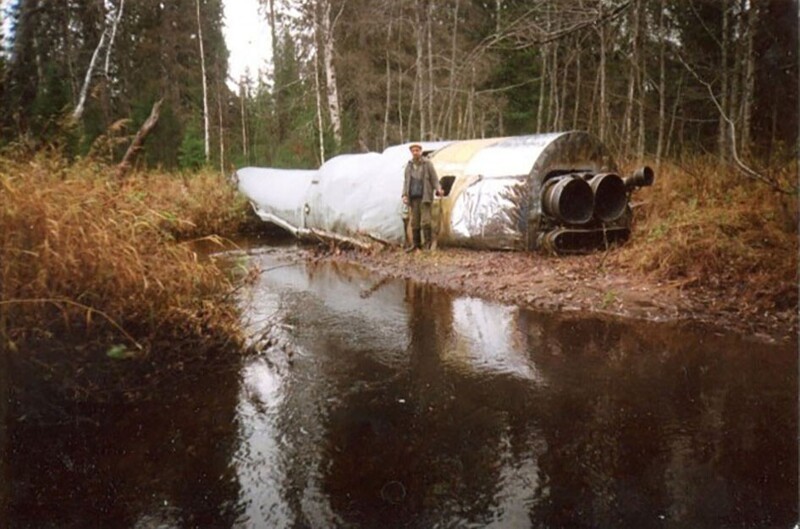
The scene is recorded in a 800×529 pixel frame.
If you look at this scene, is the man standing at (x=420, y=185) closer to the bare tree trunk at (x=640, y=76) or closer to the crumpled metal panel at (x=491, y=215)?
the crumpled metal panel at (x=491, y=215)

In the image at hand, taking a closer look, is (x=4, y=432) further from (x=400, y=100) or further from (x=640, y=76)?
(x=400, y=100)

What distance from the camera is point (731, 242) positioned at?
6.33 m

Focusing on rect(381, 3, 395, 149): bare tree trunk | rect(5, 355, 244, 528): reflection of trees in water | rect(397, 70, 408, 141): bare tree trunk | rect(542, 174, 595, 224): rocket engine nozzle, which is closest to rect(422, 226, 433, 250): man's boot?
rect(542, 174, 595, 224): rocket engine nozzle

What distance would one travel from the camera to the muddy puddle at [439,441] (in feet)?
7.50

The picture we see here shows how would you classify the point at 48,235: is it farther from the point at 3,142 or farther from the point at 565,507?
the point at 565,507

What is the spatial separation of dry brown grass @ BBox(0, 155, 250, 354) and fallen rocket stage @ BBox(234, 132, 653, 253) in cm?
512

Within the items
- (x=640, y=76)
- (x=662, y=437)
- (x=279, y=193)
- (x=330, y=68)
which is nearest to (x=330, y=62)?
(x=330, y=68)

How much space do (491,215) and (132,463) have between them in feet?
22.3

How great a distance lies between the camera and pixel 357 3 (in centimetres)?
1892

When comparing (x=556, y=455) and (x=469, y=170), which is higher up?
(x=469, y=170)

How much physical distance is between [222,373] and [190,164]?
15177 millimetres

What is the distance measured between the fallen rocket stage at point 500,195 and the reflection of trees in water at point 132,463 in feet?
19.2

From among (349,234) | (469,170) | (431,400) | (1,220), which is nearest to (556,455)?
(431,400)

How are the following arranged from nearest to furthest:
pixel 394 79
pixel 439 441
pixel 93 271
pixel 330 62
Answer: pixel 439 441
pixel 93 271
pixel 330 62
pixel 394 79
